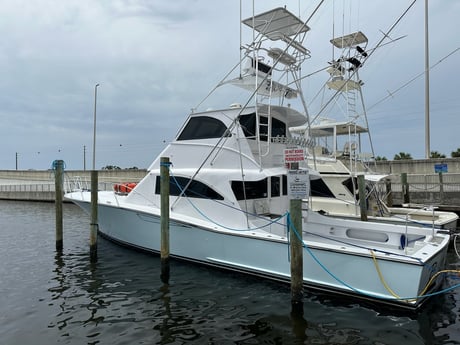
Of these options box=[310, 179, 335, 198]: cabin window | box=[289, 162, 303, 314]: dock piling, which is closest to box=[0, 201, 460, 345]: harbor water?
box=[289, 162, 303, 314]: dock piling

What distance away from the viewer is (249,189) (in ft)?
26.1

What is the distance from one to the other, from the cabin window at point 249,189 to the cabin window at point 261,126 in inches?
40.9

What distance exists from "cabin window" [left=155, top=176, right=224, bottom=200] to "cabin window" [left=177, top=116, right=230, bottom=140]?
1.09 m

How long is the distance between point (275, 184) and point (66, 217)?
13.6 meters

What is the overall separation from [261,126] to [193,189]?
2.17 m

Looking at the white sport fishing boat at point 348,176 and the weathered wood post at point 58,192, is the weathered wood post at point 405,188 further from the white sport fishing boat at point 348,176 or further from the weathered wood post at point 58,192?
the weathered wood post at point 58,192

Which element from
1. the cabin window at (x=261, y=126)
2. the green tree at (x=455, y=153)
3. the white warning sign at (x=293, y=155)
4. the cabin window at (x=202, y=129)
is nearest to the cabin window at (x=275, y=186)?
the cabin window at (x=261, y=126)

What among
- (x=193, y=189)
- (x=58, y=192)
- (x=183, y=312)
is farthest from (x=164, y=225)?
(x=58, y=192)

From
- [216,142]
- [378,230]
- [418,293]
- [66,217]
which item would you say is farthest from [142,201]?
[66,217]

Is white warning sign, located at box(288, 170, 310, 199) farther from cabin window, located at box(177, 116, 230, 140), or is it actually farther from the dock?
the dock

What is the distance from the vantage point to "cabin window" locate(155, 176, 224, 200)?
7.86 m

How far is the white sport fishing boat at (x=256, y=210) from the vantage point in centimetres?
604

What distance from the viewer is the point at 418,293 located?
5273mm

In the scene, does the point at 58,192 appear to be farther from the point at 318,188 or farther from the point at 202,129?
the point at 318,188
